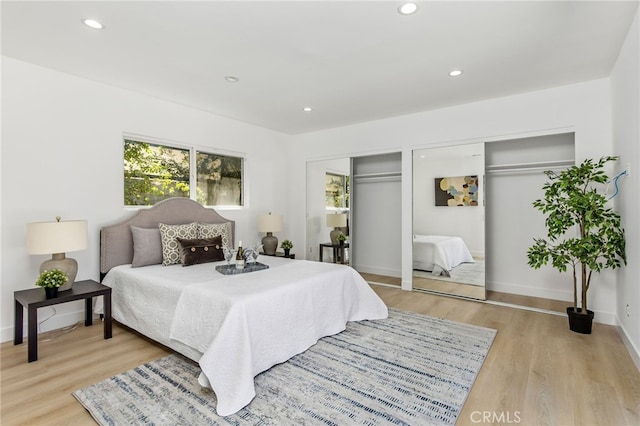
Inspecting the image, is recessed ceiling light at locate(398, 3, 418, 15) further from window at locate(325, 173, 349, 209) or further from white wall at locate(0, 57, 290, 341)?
window at locate(325, 173, 349, 209)

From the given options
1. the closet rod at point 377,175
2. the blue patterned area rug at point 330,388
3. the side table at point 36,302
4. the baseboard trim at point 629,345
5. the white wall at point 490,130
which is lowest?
the blue patterned area rug at point 330,388

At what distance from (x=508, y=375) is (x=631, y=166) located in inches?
78.8

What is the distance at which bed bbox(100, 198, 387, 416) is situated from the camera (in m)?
2.09

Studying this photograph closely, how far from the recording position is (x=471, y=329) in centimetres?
319

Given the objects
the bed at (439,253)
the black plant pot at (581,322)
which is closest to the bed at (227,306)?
the bed at (439,253)

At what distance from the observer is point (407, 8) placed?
2221 mm

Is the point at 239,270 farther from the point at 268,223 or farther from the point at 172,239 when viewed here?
the point at 268,223

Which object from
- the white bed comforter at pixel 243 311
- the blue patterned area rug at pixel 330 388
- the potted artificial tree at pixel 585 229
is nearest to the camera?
the blue patterned area rug at pixel 330 388

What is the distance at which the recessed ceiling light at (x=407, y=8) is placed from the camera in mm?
2186

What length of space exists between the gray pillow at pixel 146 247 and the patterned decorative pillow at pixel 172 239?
89 mm

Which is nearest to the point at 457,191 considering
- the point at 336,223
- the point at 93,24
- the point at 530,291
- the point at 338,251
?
the point at 530,291

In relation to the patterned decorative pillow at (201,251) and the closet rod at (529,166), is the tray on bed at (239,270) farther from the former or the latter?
the closet rod at (529,166)

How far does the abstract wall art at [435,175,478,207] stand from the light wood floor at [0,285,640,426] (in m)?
1.58

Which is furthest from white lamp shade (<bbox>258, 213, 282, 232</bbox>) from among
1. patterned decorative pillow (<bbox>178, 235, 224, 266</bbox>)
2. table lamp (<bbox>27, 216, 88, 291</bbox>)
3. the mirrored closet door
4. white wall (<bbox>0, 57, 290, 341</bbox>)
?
table lamp (<bbox>27, 216, 88, 291</bbox>)
